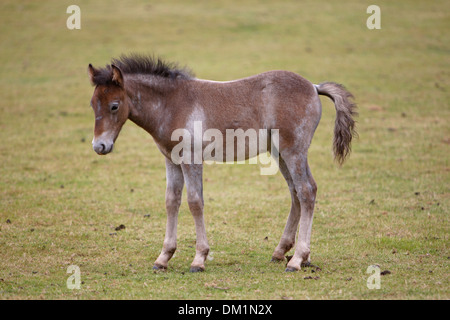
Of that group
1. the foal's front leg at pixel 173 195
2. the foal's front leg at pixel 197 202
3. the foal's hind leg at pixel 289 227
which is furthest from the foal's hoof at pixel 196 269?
the foal's hind leg at pixel 289 227

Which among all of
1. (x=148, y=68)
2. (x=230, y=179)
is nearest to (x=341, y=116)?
(x=148, y=68)

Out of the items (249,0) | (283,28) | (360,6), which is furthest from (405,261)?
(249,0)

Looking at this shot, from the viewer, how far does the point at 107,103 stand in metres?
7.84

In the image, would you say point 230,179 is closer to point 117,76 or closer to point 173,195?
point 173,195

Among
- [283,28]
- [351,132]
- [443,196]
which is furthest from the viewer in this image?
[283,28]

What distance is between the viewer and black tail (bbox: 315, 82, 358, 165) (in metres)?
8.77

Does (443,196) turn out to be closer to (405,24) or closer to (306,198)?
(306,198)

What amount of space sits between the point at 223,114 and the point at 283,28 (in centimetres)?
2778

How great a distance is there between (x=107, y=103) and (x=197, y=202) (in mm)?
1966

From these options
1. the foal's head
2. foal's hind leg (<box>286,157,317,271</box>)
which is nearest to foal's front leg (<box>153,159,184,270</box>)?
the foal's head

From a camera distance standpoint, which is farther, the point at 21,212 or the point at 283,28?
the point at 283,28

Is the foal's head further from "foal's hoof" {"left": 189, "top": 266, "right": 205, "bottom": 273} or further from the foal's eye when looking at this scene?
"foal's hoof" {"left": 189, "top": 266, "right": 205, "bottom": 273}

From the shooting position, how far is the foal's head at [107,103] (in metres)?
7.79

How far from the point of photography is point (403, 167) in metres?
15.3
